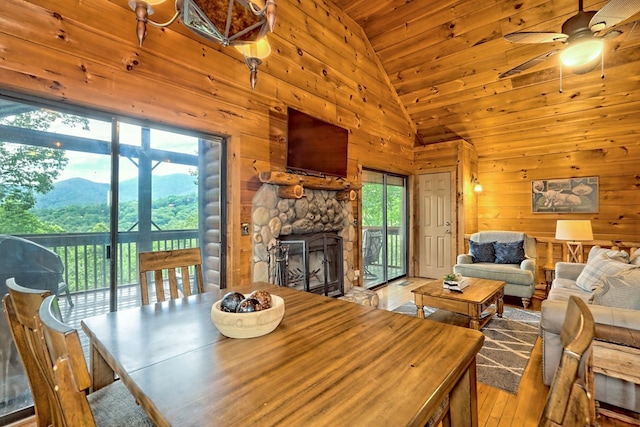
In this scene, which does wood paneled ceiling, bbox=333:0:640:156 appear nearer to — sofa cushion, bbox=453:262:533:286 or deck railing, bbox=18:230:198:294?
sofa cushion, bbox=453:262:533:286

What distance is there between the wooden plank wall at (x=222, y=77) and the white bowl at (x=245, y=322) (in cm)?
192

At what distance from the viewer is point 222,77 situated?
3.01 m

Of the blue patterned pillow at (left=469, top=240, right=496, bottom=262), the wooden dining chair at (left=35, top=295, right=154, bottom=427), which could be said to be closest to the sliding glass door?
the blue patterned pillow at (left=469, top=240, right=496, bottom=262)

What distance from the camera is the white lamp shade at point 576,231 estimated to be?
4.07 m

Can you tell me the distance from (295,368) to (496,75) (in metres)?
5.05

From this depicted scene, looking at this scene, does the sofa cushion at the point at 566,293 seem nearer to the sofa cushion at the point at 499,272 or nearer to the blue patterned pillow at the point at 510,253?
the sofa cushion at the point at 499,272

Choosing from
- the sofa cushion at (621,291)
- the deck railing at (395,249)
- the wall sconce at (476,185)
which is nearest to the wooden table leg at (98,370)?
the sofa cushion at (621,291)

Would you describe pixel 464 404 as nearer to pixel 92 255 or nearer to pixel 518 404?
pixel 518 404

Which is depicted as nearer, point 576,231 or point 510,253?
point 576,231

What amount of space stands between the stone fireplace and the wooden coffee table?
110 centimetres

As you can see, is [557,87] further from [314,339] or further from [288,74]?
[314,339]

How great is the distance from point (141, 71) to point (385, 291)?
4.16 m

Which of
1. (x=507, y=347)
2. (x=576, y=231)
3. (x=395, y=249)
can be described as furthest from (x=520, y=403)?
(x=395, y=249)

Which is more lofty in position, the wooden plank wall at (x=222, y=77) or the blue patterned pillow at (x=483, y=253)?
the wooden plank wall at (x=222, y=77)
